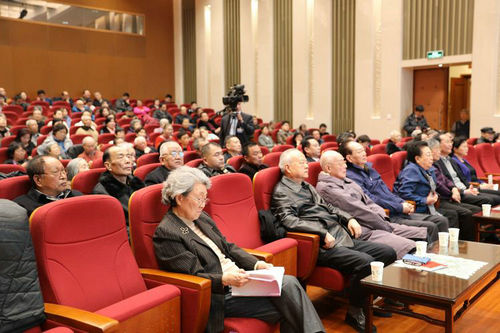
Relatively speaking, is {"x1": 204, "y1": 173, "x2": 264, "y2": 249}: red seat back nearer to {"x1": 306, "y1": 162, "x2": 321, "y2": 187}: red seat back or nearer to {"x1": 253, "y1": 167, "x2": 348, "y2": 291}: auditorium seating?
{"x1": 253, "y1": 167, "x2": 348, "y2": 291}: auditorium seating

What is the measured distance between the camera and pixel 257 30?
12.1 m

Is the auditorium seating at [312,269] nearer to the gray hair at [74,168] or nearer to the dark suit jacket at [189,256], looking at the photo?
the dark suit jacket at [189,256]

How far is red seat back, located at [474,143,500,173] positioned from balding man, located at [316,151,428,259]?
3289 millimetres

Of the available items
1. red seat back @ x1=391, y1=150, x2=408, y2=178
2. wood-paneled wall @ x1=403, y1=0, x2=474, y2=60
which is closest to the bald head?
red seat back @ x1=391, y1=150, x2=408, y2=178

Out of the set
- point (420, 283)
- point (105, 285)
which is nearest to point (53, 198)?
point (105, 285)

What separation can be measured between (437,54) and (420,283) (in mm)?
7739

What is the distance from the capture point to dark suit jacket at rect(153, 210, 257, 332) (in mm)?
2049

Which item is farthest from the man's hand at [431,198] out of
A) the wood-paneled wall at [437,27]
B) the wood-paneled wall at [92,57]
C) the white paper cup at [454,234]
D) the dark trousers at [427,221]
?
the wood-paneled wall at [92,57]

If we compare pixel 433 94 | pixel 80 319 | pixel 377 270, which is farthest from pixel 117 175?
pixel 433 94

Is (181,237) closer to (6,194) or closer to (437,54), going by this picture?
(6,194)

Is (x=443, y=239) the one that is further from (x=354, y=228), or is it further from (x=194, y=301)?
(x=194, y=301)

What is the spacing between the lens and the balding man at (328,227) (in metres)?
2.72

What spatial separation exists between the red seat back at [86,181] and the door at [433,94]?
8.23 meters

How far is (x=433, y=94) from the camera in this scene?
973 cm
